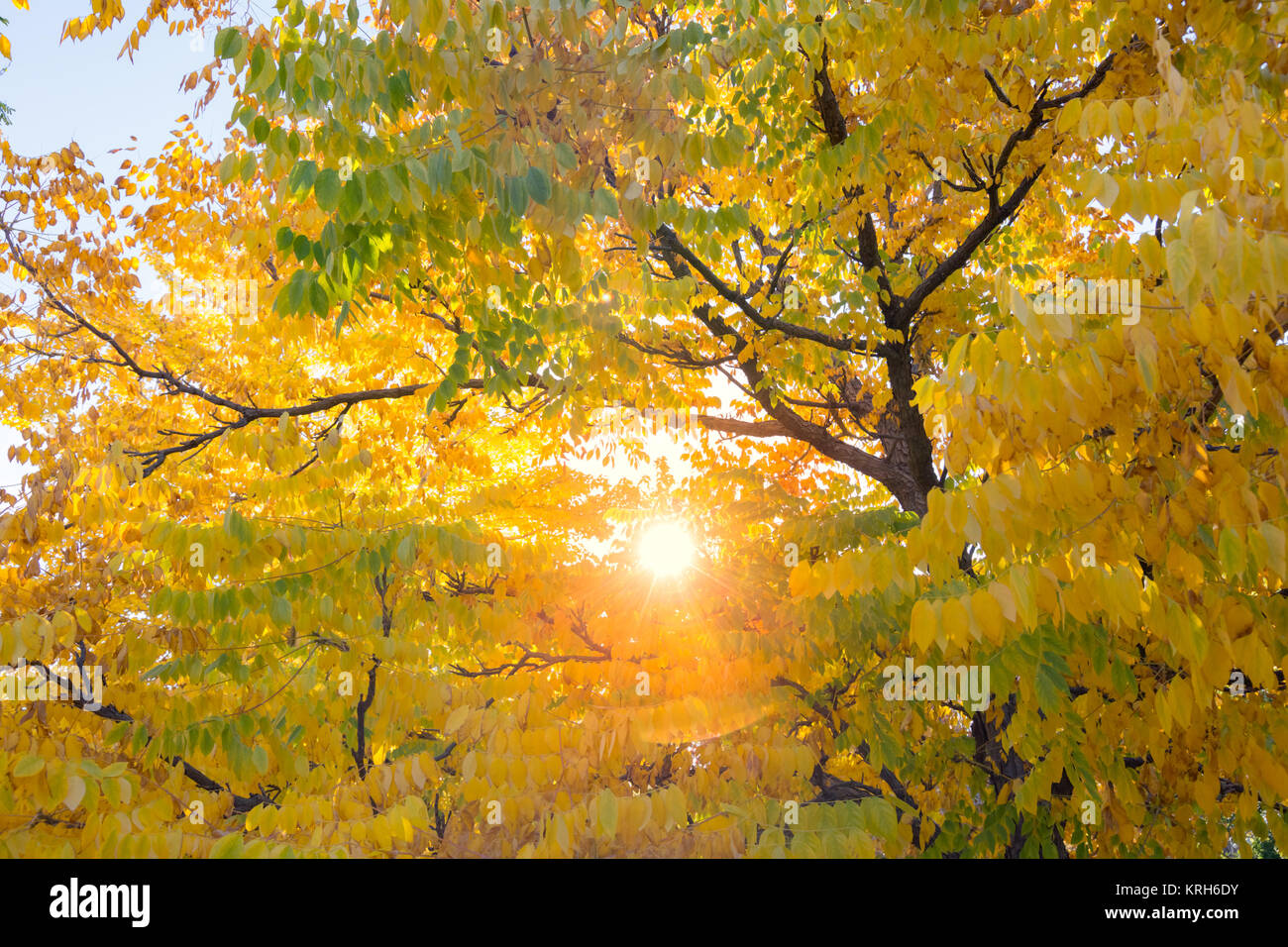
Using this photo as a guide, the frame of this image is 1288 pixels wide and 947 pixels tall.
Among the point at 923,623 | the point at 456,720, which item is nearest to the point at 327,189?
the point at 456,720

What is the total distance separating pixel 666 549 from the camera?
766 centimetres

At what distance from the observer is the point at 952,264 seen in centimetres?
629

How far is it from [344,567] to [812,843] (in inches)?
Result: 110

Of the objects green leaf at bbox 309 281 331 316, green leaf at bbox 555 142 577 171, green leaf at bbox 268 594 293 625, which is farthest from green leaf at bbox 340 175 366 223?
green leaf at bbox 268 594 293 625

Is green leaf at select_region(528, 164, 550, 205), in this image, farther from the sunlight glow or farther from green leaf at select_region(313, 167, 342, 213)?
the sunlight glow

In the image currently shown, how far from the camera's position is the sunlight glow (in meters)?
6.78

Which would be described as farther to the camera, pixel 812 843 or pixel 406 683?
pixel 406 683

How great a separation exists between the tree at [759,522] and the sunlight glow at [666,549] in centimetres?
30

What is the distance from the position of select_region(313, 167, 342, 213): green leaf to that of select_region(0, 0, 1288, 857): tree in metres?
0.04

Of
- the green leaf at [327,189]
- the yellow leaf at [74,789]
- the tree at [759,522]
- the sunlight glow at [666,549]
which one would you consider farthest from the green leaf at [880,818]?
the sunlight glow at [666,549]

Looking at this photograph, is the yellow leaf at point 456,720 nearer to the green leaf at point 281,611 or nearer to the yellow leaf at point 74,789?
the green leaf at point 281,611
